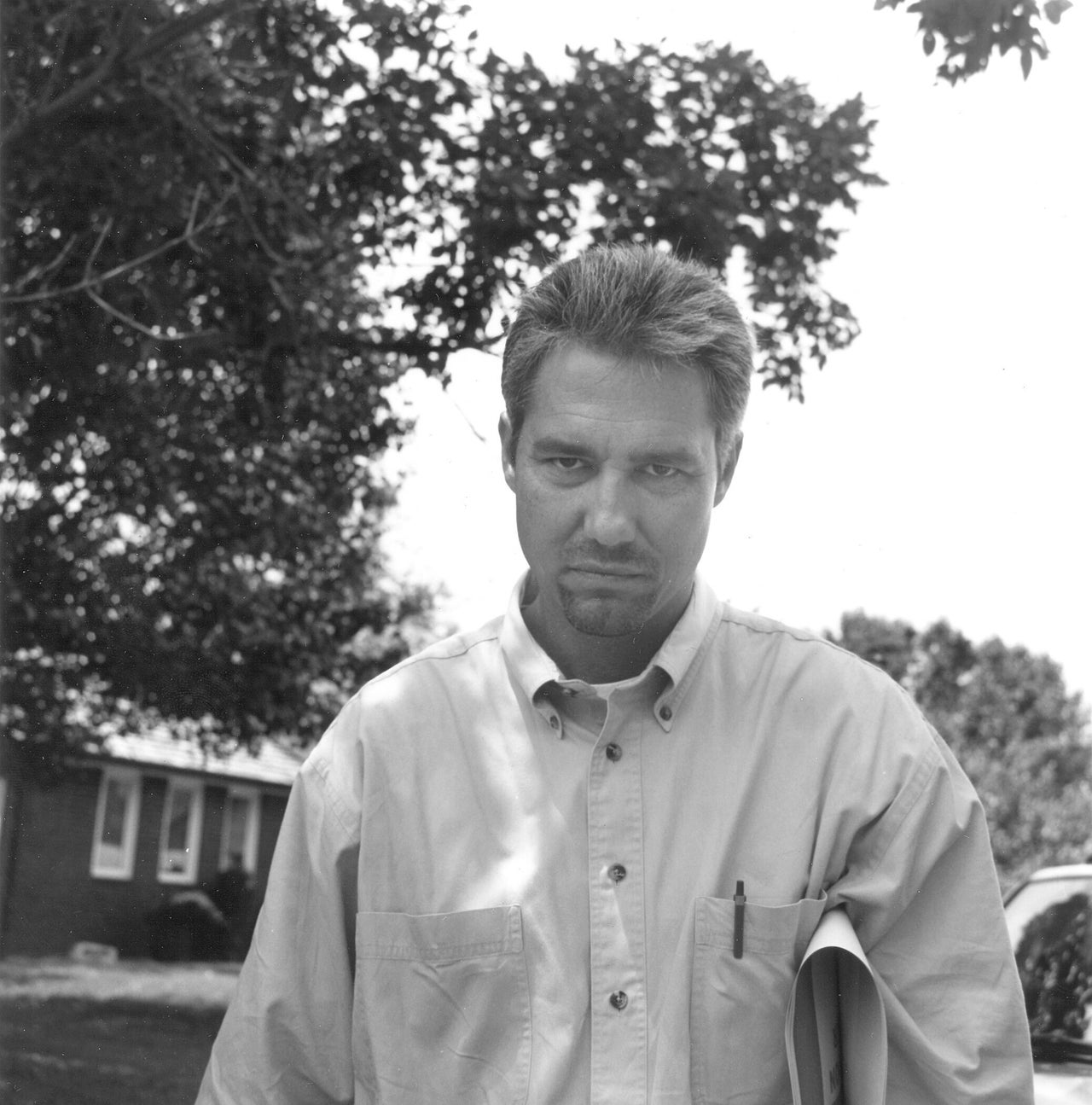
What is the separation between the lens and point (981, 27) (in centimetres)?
324

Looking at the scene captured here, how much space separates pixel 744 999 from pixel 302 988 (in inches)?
21.3

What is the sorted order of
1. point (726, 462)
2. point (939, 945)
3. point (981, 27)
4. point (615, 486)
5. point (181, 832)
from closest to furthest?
point (939, 945) < point (615, 486) < point (726, 462) < point (981, 27) < point (181, 832)

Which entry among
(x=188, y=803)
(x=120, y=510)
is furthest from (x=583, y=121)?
(x=188, y=803)

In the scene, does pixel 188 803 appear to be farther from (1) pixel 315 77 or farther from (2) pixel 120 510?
(1) pixel 315 77

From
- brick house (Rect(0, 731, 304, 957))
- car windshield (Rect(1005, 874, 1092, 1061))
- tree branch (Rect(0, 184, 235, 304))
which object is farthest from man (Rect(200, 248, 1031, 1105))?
tree branch (Rect(0, 184, 235, 304))

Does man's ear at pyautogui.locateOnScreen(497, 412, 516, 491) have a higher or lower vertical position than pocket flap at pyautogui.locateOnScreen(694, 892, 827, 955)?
higher

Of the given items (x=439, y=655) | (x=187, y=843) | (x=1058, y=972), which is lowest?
(x=1058, y=972)

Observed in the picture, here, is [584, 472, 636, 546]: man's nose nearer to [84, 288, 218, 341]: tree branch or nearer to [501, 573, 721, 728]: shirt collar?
[501, 573, 721, 728]: shirt collar

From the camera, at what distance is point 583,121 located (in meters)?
3.89

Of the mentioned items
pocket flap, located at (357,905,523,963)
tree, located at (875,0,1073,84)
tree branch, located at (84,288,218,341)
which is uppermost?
tree, located at (875,0,1073,84)

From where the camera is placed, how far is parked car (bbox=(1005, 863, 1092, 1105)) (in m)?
3.22

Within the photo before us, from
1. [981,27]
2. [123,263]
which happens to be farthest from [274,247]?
[981,27]

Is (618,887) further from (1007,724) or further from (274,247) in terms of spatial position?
(1007,724)

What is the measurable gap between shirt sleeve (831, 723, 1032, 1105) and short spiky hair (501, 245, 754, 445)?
1.74ft
